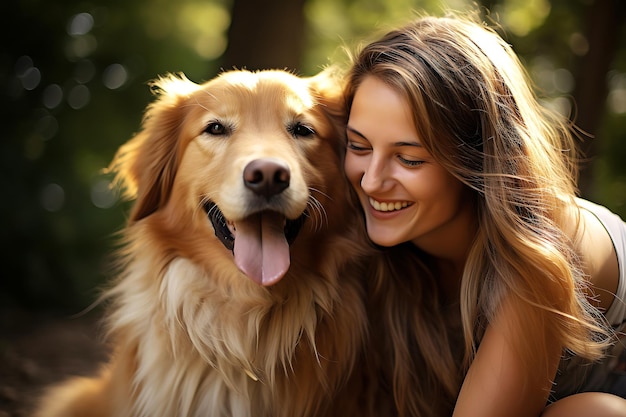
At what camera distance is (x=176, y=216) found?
2842 mm

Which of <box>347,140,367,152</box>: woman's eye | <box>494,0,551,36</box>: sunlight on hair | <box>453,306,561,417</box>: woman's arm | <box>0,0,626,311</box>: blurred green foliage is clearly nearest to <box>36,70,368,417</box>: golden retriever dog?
<box>347,140,367,152</box>: woman's eye

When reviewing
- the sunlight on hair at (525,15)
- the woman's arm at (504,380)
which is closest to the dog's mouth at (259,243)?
the woman's arm at (504,380)

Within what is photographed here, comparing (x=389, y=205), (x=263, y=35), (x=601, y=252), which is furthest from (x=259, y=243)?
(x=263, y=35)

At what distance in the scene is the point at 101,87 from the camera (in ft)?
19.0

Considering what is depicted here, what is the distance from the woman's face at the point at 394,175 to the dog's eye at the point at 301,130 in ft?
0.54

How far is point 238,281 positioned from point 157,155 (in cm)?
66

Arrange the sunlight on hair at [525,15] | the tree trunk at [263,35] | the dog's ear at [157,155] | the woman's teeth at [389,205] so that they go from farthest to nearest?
the sunlight on hair at [525,15] < the tree trunk at [263,35] < the dog's ear at [157,155] < the woman's teeth at [389,205]

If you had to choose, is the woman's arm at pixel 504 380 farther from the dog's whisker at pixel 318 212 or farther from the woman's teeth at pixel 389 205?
the dog's whisker at pixel 318 212

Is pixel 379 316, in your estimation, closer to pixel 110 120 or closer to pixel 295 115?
pixel 295 115

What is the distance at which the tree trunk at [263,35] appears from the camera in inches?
187

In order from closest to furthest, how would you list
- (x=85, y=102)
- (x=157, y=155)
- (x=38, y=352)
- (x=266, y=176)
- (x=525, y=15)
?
(x=266, y=176), (x=157, y=155), (x=38, y=352), (x=85, y=102), (x=525, y=15)

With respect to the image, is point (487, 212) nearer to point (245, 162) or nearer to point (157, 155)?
point (245, 162)

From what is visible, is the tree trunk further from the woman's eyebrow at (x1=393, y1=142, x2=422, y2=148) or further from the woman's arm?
the woman's arm

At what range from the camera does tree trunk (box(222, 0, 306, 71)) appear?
4742 mm
